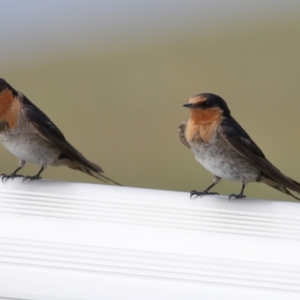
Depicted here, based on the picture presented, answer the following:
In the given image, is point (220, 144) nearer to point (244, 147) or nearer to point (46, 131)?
point (244, 147)

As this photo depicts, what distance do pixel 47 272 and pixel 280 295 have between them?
284 mm

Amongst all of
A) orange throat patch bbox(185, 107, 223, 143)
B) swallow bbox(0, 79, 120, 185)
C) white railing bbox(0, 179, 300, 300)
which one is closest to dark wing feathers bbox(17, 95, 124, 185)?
swallow bbox(0, 79, 120, 185)

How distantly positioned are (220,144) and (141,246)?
69cm

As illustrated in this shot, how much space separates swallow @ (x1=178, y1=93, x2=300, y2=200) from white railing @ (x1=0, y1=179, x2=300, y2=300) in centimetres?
50

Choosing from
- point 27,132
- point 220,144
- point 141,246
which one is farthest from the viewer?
point 27,132

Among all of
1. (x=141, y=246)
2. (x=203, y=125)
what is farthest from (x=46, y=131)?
(x=141, y=246)

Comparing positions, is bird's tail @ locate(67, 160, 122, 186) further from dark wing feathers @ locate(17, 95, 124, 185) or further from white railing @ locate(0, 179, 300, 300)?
white railing @ locate(0, 179, 300, 300)

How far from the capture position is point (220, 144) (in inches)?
65.9

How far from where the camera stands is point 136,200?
112 cm

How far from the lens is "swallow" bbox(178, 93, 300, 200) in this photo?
5.47 ft

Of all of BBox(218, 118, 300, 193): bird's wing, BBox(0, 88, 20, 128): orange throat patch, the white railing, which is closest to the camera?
the white railing

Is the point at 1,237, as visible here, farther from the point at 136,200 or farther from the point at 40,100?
the point at 40,100

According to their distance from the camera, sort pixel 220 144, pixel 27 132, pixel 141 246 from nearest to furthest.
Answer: pixel 141 246, pixel 220 144, pixel 27 132

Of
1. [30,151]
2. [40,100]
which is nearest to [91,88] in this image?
[40,100]
